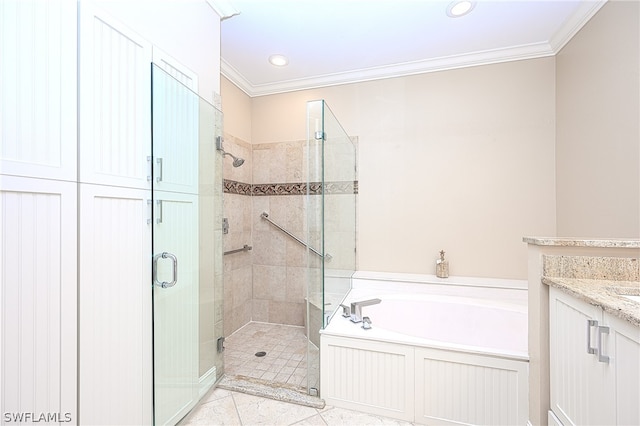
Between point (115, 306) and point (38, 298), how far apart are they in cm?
28

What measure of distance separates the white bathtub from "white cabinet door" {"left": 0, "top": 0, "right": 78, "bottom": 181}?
5.28ft

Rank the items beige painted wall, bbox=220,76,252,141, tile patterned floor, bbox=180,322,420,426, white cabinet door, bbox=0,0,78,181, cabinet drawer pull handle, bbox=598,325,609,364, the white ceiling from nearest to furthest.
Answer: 1. white cabinet door, bbox=0,0,78,181
2. cabinet drawer pull handle, bbox=598,325,609,364
3. tile patterned floor, bbox=180,322,420,426
4. the white ceiling
5. beige painted wall, bbox=220,76,252,141

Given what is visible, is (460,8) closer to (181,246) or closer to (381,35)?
(381,35)

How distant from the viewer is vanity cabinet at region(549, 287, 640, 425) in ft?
3.01

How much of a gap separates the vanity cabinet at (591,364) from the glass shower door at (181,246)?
1.83m

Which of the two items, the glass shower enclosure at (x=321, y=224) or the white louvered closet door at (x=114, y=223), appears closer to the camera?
the white louvered closet door at (x=114, y=223)

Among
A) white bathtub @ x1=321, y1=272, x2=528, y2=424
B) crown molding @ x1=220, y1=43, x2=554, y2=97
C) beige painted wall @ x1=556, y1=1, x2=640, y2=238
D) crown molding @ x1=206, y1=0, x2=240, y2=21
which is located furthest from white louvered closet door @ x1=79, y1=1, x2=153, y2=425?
beige painted wall @ x1=556, y1=1, x2=640, y2=238

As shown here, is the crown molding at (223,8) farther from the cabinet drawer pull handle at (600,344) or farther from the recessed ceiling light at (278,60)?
the cabinet drawer pull handle at (600,344)

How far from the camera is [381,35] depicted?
7.25 feet

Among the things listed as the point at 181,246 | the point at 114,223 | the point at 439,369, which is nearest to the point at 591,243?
the point at 439,369

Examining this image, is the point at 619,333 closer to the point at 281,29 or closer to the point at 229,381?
the point at 229,381

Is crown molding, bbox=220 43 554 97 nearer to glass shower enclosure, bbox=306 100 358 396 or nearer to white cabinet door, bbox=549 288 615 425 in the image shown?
glass shower enclosure, bbox=306 100 358 396

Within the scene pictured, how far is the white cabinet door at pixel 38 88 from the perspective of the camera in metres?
0.87

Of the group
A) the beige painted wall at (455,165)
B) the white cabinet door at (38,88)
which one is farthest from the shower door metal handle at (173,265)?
the beige painted wall at (455,165)
